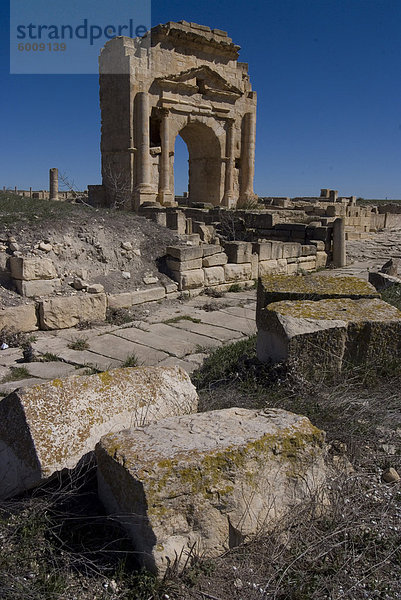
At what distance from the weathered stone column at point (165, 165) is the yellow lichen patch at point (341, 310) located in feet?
52.1

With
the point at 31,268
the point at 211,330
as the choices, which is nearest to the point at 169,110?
the point at 31,268

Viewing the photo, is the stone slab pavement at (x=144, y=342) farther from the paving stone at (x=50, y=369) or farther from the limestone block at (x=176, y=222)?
the limestone block at (x=176, y=222)

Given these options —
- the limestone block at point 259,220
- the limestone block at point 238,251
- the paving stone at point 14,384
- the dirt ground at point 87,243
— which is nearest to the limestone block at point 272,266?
the limestone block at point 238,251

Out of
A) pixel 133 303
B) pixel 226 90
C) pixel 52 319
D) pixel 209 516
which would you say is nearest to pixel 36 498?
pixel 209 516

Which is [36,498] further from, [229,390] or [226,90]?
[226,90]

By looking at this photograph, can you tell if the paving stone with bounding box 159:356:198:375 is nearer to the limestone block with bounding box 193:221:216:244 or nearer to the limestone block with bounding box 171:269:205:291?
the limestone block with bounding box 171:269:205:291

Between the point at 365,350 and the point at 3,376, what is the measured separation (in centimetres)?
365

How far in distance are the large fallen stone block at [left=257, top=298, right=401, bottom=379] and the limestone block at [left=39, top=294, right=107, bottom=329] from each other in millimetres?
3995

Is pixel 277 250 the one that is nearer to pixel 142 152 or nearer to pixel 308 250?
pixel 308 250

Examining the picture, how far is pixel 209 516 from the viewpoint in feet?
6.87

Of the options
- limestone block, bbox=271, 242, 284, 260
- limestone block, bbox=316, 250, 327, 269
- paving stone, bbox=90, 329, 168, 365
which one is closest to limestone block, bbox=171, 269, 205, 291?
limestone block, bbox=271, 242, 284, 260

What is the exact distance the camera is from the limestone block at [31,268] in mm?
7133

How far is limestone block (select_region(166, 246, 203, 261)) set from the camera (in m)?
9.15

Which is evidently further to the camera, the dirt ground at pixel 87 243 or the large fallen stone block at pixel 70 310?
the dirt ground at pixel 87 243
